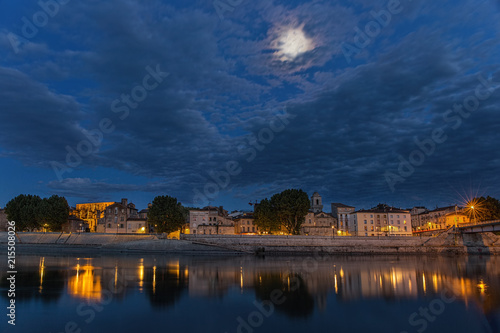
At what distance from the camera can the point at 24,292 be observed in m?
22.3

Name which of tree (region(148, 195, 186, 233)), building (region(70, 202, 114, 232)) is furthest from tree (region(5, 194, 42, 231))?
tree (region(148, 195, 186, 233))

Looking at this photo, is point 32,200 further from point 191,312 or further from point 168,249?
point 191,312

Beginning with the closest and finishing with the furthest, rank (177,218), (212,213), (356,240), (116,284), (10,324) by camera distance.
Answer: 1. (10,324)
2. (116,284)
3. (356,240)
4. (177,218)
5. (212,213)

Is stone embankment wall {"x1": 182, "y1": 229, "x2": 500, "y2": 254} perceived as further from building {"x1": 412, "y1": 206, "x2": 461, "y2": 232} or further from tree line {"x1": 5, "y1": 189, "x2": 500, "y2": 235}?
building {"x1": 412, "y1": 206, "x2": 461, "y2": 232}

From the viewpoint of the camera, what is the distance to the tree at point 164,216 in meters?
76.1

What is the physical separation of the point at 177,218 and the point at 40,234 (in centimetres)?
3062

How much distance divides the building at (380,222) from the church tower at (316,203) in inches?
569

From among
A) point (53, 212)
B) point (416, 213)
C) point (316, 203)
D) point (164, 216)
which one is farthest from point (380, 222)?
point (53, 212)

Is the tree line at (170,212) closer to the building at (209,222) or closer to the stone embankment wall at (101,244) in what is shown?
the stone embankment wall at (101,244)

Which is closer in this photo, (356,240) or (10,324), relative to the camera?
(10,324)

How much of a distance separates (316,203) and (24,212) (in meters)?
83.8

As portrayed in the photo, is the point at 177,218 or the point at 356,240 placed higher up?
the point at 177,218

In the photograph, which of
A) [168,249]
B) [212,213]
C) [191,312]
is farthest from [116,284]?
[212,213]

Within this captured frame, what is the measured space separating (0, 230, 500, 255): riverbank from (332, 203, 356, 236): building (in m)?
29.0
